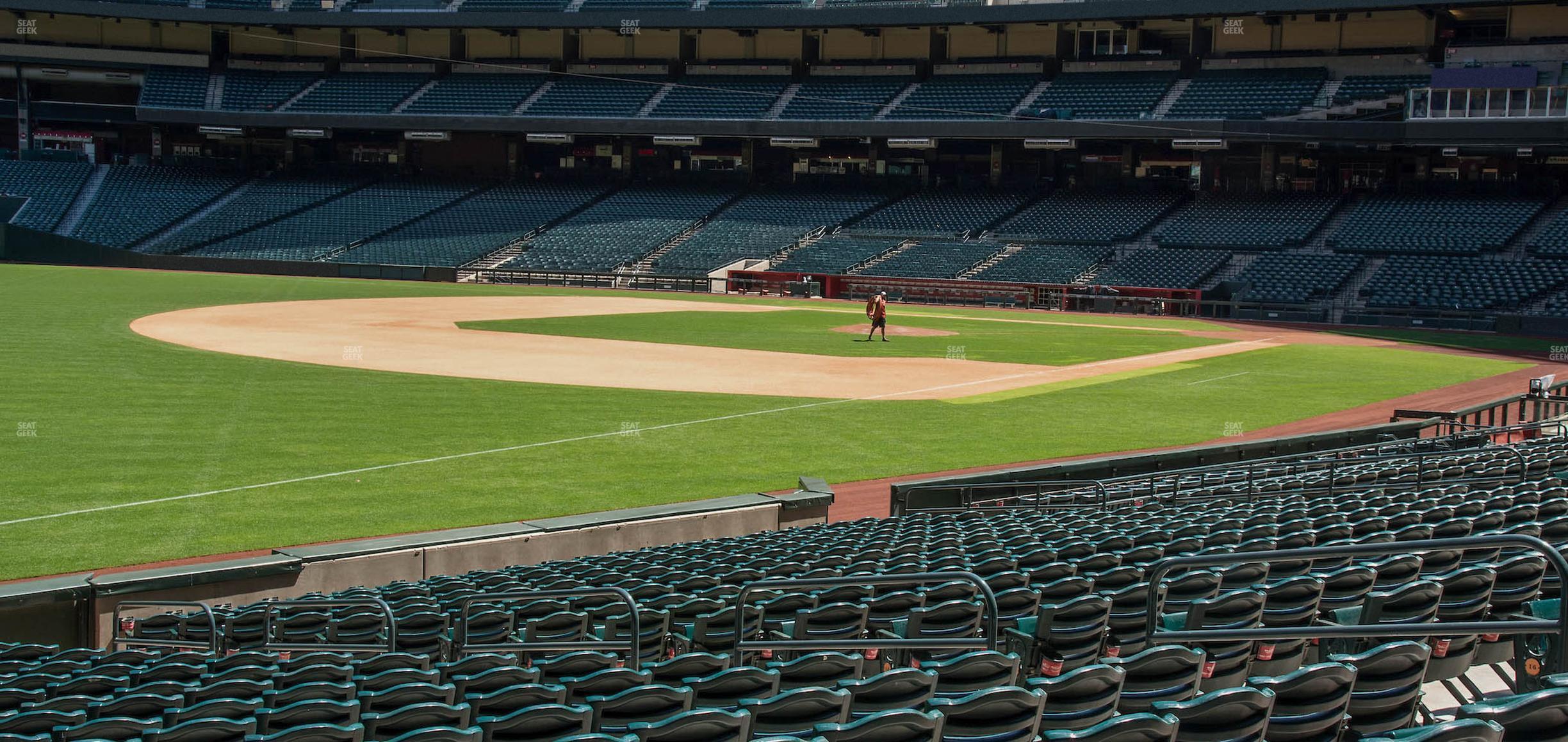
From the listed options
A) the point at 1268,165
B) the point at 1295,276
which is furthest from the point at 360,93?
the point at 1295,276

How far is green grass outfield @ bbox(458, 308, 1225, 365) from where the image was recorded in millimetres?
39469

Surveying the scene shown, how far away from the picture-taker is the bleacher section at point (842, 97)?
74812 mm

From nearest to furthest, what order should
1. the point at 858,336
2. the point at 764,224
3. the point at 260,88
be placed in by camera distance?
the point at 858,336 → the point at 764,224 → the point at 260,88

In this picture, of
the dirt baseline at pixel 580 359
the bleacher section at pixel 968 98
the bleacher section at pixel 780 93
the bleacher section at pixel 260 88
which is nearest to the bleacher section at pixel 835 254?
the bleacher section at pixel 780 93

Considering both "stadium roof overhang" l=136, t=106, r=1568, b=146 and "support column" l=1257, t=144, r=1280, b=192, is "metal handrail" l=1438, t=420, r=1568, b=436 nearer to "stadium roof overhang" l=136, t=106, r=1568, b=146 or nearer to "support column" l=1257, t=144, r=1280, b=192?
"stadium roof overhang" l=136, t=106, r=1568, b=146

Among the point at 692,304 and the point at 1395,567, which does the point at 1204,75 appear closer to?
the point at 692,304

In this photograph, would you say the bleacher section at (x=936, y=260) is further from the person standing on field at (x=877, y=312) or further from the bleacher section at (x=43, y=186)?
the bleacher section at (x=43, y=186)

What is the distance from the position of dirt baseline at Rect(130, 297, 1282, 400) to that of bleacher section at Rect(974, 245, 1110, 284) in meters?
15.6

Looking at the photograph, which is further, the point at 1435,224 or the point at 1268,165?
the point at 1268,165

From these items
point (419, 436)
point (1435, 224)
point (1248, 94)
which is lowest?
point (419, 436)

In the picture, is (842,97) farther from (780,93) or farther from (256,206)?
(256,206)

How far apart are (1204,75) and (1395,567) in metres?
66.5

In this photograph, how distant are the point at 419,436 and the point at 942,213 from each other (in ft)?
172

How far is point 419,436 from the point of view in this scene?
2308cm
